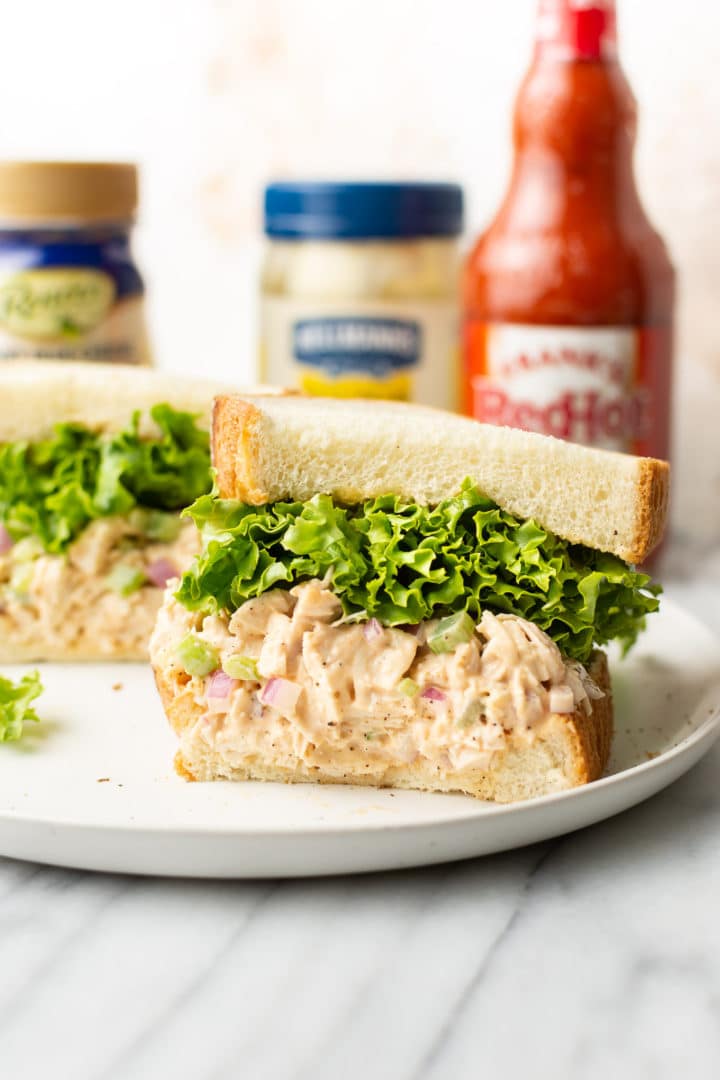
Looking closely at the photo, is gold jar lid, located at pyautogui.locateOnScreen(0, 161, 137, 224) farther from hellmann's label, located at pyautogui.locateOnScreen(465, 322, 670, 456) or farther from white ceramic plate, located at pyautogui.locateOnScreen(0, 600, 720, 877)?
white ceramic plate, located at pyautogui.locateOnScreen(0, 600, 720, 877)

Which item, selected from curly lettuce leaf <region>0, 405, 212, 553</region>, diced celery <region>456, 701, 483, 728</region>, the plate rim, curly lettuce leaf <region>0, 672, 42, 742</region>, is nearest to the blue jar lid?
curly lettuce leaf <region>0, 405, 212, 553</region>

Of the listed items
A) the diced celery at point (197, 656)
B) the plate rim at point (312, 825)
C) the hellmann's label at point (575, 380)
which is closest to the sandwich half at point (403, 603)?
the diced celery at point (197, 656)

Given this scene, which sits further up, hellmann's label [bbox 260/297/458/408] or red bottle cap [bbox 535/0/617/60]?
→ red bottle cap [bbox 535/0/617/60]

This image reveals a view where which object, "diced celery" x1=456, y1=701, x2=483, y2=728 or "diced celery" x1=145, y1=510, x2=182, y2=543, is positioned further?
"diced celery" x1=145, y1=510, x2=182, y2=543

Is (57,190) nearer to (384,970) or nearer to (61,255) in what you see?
(61,255)

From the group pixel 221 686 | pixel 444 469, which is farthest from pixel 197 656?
pixel 444 469
